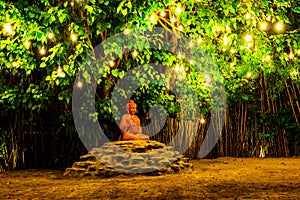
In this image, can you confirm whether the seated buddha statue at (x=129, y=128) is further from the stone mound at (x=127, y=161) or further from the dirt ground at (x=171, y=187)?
the dirt ground at (x=171, y=187)

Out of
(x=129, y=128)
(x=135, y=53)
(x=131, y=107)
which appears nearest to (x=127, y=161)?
(x=129, y=128)

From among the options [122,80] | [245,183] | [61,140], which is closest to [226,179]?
[245,183]

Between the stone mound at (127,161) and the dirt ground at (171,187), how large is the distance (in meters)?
0.20

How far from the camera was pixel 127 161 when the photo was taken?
6121 millimetres

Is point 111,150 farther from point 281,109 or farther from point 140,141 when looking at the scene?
point 281,109

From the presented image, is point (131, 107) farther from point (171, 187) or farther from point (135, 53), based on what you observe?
point (171, 187)

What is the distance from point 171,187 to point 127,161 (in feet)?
5.22

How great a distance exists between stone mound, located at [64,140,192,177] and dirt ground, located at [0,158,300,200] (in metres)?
0.20

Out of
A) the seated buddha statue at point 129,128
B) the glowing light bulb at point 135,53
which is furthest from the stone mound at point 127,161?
the glowing light bulb at point 135,53

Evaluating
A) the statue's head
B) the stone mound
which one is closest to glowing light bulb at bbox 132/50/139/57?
the statue's head

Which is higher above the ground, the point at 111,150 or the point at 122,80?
the point at 122,80

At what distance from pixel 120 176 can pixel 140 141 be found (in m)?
0.82

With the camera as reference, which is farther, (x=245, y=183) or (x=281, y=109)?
(x=281, y=109)

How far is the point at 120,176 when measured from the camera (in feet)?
19.3
